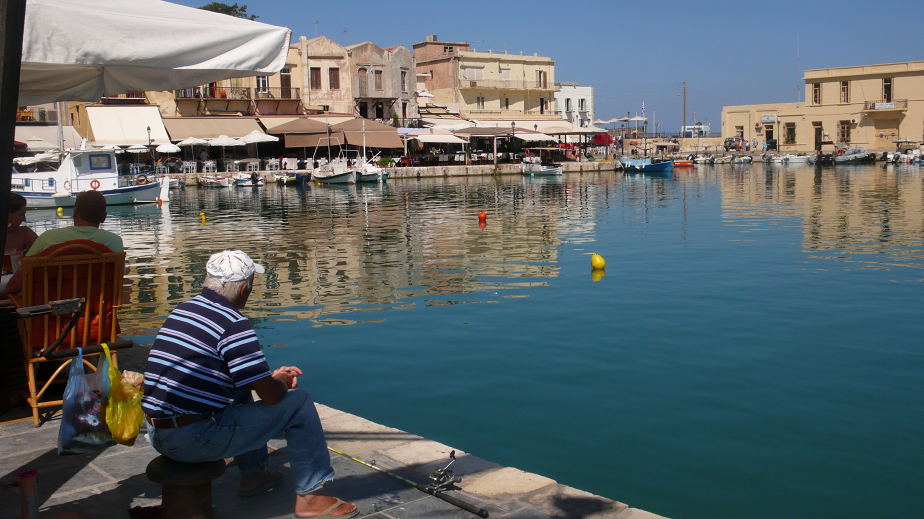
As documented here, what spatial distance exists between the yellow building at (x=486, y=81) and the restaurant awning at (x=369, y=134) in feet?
43.1

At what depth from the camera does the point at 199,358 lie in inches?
122

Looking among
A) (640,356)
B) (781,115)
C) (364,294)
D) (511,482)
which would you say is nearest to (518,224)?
(364,294)

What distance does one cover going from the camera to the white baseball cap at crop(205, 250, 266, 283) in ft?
10.3

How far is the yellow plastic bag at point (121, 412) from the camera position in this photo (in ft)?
11.4

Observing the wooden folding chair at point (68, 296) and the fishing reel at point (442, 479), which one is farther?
the wooden folding chair at point (68, 296)

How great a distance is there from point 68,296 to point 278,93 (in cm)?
4697

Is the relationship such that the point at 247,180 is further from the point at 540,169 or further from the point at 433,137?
the point at 540,169

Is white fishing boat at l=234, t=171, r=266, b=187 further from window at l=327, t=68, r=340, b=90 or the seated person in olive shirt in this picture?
the seated person in olive shirt

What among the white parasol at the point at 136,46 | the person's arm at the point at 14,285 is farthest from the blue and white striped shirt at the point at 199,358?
the person's arm at the point at 14,285

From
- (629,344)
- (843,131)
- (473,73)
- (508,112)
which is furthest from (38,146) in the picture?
(843,131)

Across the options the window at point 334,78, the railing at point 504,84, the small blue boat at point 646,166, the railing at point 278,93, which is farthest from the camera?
the railing at point 504,84

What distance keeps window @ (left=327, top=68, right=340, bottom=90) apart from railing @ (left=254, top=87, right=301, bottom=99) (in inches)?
109

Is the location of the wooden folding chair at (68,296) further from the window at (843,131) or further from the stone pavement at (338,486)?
the window at (843,131)

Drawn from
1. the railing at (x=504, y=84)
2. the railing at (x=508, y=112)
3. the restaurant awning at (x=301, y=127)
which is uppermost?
the railing at (x=504, y=84)
